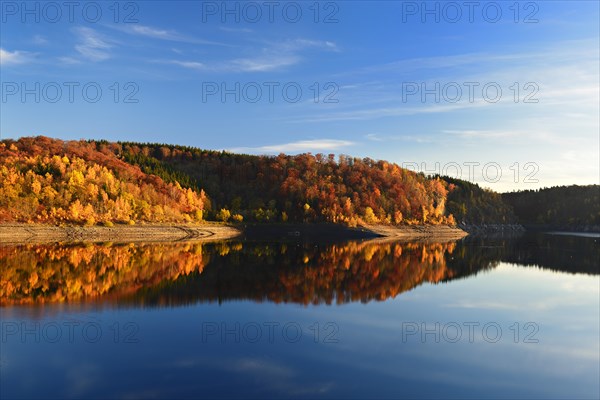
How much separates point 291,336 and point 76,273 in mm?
32581

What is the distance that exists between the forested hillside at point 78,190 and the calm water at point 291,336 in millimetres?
80550

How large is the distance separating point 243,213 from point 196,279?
127 metres

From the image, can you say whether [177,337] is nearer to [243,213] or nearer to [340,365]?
[340,365]

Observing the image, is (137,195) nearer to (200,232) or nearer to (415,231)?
(200,232)

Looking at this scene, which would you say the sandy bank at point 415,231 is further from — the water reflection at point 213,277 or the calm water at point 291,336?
the calm water at point 291,336

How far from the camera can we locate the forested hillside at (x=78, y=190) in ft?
396

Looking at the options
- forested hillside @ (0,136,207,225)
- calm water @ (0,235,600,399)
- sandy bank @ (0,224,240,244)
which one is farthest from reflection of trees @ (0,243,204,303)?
forested hillside @ (0,136,207,225)

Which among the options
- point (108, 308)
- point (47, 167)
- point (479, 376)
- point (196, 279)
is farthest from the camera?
point (47, 167)

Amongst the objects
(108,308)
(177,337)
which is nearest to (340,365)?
(177,337)

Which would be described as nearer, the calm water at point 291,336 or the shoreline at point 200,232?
the calm water at point 291,336

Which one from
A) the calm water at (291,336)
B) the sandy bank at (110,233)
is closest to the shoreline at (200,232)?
the sandy bank at (110,233)

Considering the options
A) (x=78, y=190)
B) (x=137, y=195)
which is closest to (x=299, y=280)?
(x=78, y=190)

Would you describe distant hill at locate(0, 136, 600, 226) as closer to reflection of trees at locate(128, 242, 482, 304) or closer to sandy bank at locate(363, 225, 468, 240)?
sandy bank at locate(363, 225, 468, 240)

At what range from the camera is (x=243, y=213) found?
173500mm
